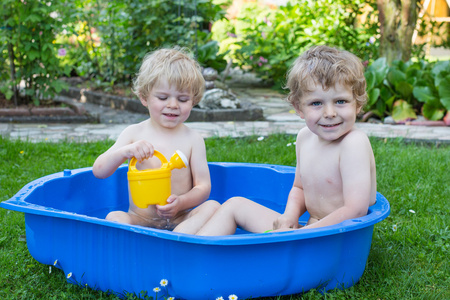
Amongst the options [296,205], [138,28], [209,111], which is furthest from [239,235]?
[138,28]

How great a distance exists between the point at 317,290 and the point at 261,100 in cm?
478

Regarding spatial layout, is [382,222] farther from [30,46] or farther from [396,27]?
[396,27]

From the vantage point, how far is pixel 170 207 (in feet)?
6.41

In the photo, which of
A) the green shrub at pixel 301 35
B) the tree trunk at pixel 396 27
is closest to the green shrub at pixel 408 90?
the tree trunk at pixel 396 27

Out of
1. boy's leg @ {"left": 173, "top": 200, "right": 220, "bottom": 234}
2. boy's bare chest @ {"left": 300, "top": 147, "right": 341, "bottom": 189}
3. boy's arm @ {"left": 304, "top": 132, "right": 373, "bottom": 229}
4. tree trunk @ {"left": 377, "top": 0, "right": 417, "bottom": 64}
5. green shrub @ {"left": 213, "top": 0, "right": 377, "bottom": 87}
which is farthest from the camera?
green shrub @ {"left": 213, "top": 0, "right": 377, "bottom": 87}

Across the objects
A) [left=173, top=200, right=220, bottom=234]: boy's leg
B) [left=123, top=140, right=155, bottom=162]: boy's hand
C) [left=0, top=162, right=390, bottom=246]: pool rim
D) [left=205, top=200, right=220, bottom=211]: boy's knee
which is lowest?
[left=173, top=200, right=220, bottom=234]: boy's leg

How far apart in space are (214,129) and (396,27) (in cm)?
238

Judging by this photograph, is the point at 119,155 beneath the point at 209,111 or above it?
above

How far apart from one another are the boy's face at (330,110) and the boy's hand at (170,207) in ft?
1.86

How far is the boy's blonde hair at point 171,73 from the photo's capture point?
6.72ft

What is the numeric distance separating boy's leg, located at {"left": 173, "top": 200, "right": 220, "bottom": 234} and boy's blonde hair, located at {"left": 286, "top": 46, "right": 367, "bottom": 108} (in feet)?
1.80

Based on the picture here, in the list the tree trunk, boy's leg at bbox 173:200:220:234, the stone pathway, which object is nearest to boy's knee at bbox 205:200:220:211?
boy's leg at bbox 173:200:220:234

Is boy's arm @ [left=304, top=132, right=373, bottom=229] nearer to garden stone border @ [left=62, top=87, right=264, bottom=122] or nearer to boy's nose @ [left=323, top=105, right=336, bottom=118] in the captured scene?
boy's nose @ [left=323, top=105, right=336, bottom=118]

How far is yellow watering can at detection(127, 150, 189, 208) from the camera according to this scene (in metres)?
1.86
